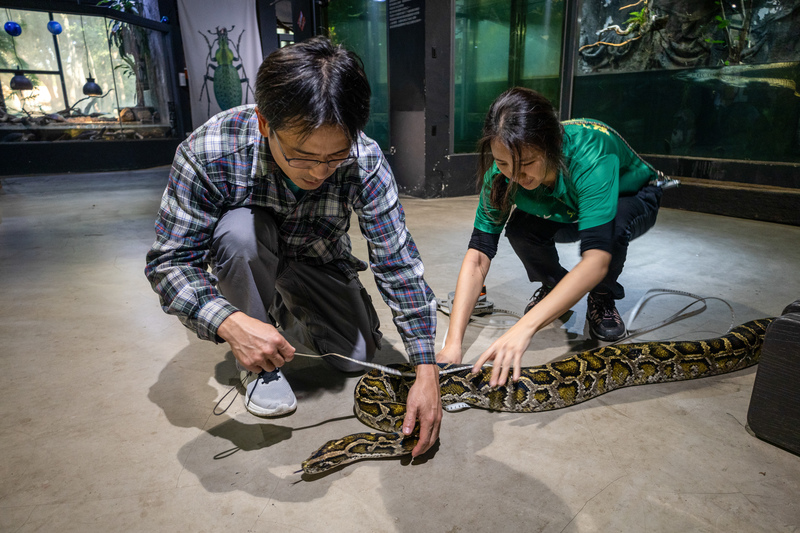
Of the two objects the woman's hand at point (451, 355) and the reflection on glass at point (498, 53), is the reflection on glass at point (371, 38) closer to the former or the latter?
the reflection on glass at point (498, 53)

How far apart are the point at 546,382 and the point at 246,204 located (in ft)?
4.93

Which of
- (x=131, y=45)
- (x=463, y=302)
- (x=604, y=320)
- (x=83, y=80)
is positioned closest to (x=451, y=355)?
(x=463, y=302)

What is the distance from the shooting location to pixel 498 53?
30.1ft

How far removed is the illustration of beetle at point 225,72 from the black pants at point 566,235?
8441mm

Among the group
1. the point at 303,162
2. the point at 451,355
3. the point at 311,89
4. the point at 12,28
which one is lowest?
the point at 451,355

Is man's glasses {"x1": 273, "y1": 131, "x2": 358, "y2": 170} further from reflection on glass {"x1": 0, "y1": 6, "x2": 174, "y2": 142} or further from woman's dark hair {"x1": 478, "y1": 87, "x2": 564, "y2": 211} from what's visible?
reflection on glass {"x1": 0, "y1": 6, "x2": 174, "y2": 142}

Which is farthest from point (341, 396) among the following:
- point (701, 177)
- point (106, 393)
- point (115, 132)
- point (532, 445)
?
point (115, 132)

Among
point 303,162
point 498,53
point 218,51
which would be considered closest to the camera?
point 303,162

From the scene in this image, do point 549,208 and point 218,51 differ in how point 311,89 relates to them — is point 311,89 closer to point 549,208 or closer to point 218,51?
point 549,208

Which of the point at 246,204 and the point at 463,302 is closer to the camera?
the point at 246,204

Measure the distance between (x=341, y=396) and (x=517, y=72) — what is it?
28.6 ft

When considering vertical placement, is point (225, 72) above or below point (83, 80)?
below

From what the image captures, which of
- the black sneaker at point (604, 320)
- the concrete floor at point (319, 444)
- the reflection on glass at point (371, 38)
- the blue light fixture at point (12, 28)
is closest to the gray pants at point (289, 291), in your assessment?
the concrete floor at point (319, 444)

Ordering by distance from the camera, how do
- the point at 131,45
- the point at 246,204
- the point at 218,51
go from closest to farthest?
the point at 246,204 → the point at 218,51 → the point at 131,45
